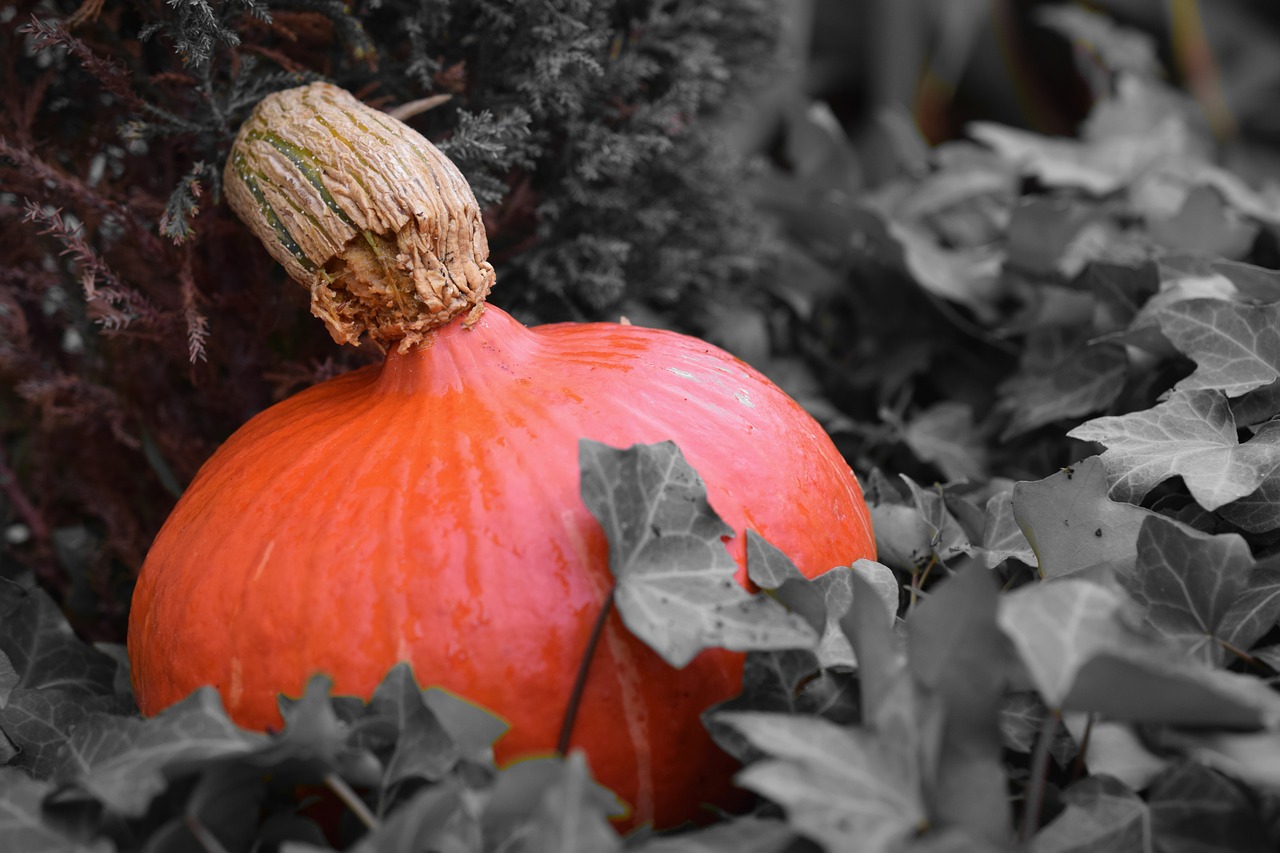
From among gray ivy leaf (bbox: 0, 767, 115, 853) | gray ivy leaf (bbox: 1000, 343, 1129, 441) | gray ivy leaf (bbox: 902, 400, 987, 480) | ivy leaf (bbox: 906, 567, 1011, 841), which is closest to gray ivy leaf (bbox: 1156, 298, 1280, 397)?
gray ivy leaf (bbox: 1000, 343, 1129, 441)

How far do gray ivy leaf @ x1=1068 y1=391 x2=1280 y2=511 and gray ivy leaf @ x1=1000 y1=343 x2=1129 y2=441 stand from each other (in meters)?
0.18

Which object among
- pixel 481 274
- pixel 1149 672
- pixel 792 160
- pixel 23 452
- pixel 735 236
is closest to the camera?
pixel 1149 672

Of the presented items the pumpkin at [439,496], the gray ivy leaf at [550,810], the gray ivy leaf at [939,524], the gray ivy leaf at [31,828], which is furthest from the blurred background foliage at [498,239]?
the gray ivy leaf at [550,810]

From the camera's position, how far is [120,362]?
3.16 ft

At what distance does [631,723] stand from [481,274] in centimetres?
32

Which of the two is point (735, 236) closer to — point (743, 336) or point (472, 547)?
point (743, 336)

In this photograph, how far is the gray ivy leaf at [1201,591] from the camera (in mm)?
587

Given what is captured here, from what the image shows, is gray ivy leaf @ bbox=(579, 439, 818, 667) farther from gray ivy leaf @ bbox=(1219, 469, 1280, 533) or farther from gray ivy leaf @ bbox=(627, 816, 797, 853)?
gray ivy leaf @ bbox=(1219, 469, 1280, 533)

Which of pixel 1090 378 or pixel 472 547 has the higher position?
pixel 472 547

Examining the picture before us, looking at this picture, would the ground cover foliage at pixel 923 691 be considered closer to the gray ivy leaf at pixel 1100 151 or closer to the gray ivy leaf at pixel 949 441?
the gray ivy leaf at pixel 949 441

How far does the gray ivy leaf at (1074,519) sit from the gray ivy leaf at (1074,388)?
0.93ft

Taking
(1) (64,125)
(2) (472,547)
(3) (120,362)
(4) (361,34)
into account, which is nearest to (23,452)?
(3) (120,362)

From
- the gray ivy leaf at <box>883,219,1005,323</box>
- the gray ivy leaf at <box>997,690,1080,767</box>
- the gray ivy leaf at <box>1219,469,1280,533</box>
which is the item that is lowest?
the gray ivy leaf at <box>997,690,1080,767</box>

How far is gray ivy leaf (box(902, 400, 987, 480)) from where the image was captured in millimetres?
1021
